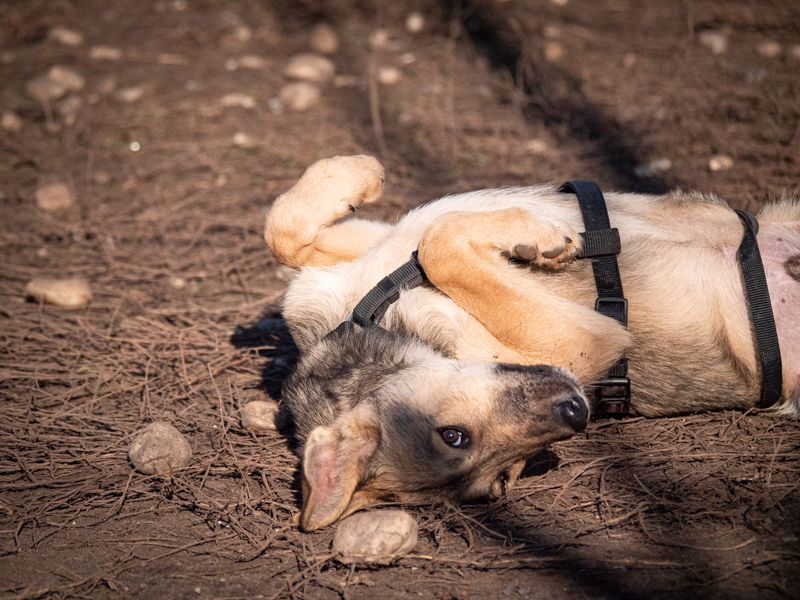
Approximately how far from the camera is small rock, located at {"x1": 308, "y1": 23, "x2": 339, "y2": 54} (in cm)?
823

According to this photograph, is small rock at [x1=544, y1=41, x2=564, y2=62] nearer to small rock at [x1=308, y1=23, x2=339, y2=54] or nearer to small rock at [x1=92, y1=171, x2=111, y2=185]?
small rock at [x1=308, y1=23, x2=339, y2=54]

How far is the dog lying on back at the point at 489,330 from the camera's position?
3279 mm

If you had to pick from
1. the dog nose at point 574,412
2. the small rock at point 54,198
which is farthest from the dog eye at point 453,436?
the small rock at point 54,198

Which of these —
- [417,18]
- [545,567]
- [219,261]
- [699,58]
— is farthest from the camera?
[417,18]

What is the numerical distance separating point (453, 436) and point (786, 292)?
70.6 inches

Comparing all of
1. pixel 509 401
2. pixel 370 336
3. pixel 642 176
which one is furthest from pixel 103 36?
pixel 509 401

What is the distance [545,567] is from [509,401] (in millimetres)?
666

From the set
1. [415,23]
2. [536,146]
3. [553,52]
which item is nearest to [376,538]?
[536,146]

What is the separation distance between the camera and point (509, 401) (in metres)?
3.24

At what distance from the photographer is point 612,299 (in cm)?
360

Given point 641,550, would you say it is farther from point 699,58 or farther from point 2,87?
point 2,87

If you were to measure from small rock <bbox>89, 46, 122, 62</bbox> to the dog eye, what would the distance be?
6875 millimetres

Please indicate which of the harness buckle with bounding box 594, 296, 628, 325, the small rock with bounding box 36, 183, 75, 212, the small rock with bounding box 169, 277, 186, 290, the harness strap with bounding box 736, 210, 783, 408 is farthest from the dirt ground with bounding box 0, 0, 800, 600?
the harness buckle with bounding box 594, 296, 628, 325

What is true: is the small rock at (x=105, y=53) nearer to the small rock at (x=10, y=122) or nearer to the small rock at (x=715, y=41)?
the small rock at (x=10, y=122)
